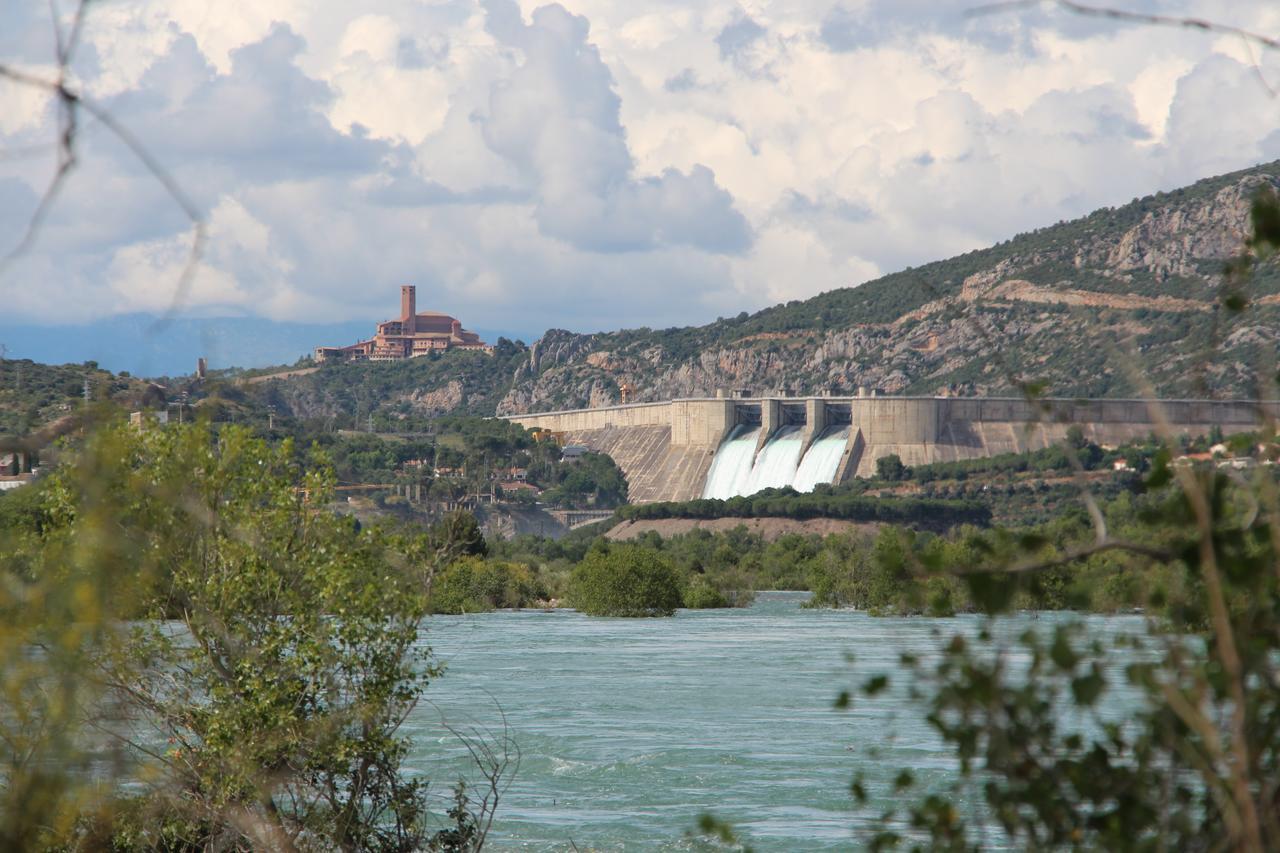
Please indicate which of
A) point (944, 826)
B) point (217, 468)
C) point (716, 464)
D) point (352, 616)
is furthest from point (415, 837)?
point (716, 464)

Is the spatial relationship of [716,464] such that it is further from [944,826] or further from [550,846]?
[944,826]

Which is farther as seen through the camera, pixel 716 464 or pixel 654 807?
pixel 716 464

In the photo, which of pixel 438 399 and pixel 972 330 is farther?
pixel 438 399

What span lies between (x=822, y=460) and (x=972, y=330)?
40.2m

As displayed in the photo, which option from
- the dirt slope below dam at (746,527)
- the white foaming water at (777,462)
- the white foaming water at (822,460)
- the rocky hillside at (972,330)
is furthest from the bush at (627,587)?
the rocky hillside at (972,330)

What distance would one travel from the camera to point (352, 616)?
38.0ft

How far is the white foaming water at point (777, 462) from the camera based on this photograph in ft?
317

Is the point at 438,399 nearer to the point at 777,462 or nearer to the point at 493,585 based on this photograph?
the point at 777,462

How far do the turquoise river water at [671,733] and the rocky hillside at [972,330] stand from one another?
203 feet

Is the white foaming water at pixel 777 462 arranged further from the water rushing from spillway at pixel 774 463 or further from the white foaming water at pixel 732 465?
the white foaming water at pixel 732 465

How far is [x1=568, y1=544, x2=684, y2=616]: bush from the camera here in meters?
48.7

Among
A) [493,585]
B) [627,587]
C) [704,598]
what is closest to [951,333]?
[704,598]

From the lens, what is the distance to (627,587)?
48781 mm

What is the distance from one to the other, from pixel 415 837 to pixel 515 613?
4027cm
